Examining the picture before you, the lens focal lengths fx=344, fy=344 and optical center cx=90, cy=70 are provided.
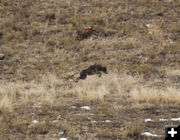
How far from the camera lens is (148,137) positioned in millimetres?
5648

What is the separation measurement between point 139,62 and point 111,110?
872 cm

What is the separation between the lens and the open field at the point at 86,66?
20.9ft

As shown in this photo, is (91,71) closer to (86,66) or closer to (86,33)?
(86,66)

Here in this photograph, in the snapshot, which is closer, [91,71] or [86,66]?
[91,71]

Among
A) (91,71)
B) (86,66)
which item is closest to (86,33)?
(86,66)

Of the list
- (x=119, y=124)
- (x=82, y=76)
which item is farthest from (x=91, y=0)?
(x=119, y=124)

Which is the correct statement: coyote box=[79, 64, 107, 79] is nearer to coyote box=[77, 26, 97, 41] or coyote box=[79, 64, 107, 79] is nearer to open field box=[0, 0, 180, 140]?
open field box=[0, 0, 180, 140]

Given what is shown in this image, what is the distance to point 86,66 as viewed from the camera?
15508mm

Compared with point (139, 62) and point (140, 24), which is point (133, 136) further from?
point (140, 24)

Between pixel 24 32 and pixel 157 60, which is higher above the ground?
pixel 24 32

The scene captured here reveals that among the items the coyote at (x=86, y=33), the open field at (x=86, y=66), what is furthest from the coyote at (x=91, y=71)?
the coyote at (x=86, y=33)

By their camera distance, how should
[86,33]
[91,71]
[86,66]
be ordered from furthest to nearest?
[86,33] < [86,66] < [91,71]

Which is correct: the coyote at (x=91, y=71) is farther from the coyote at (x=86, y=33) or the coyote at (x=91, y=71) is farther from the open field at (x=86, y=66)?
the coyote at (x=86, y=33)

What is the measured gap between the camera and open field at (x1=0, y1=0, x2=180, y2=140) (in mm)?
6379
